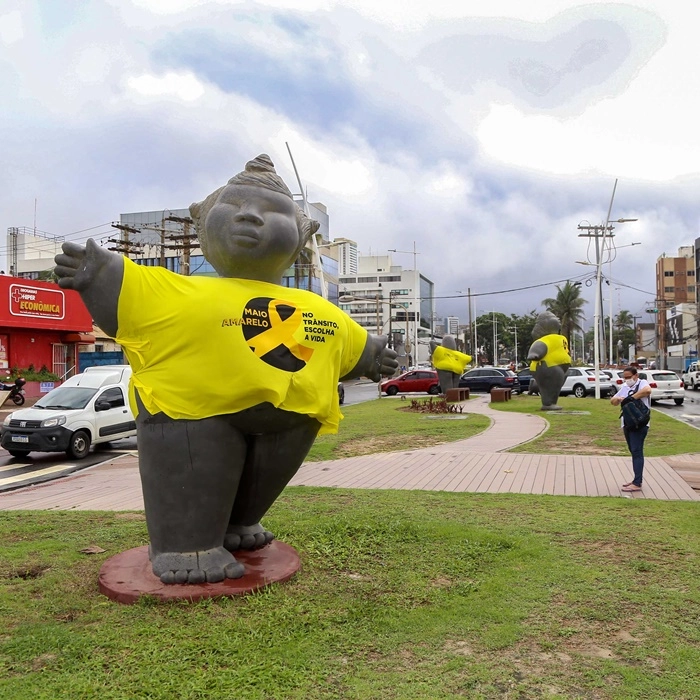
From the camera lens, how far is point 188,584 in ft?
12.2

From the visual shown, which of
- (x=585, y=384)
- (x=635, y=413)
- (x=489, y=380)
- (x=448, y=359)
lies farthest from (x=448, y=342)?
(x=635, y=413)

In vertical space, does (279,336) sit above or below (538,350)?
below

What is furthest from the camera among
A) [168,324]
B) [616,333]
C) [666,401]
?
[616,333]

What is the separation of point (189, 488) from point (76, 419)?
27.7 ft

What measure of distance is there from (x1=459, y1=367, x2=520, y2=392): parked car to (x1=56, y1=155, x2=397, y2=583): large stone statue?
22900 mm

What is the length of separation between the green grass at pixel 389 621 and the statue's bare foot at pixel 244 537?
35 cm

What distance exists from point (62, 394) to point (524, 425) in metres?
9.39

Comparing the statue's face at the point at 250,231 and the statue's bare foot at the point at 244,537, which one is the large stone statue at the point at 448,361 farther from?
the statue's face at the point at 250,231

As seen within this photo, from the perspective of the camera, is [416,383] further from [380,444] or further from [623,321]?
[623,321]

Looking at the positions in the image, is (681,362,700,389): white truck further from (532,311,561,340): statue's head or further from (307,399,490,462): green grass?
(307,399,490,462): green grass

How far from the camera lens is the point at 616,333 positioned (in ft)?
294

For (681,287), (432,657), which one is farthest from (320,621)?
(681,287)

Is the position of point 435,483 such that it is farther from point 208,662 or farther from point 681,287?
point 681,287

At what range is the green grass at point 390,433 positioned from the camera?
432 inches
